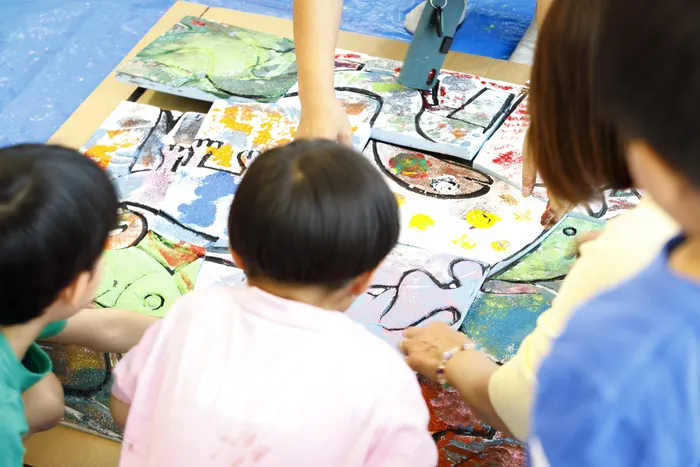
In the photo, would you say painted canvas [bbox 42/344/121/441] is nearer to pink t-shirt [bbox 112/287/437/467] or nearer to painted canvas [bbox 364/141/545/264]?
pink t-shirt [bbox 112/287/437/467]

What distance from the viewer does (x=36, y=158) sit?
2.37ft

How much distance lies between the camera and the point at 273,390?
2.17 feet

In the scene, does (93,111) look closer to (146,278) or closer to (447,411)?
(146,278)

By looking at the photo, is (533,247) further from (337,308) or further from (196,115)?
(196,115)

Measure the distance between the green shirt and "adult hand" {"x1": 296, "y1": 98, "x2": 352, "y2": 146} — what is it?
50cm

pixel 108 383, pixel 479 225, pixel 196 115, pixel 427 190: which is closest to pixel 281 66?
pixel 196 115

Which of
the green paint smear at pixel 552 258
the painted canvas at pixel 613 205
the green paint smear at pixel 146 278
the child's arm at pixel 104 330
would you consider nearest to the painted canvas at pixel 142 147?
the green paint smear at pixel 146 278

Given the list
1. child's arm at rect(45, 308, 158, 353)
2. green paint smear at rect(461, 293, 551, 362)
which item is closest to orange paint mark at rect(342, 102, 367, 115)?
green paint smear at rect(461, 293, 551, 362)

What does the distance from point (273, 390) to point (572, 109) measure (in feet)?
1.19

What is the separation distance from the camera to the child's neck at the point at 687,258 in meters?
0.45

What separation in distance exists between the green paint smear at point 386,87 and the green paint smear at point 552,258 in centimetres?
48

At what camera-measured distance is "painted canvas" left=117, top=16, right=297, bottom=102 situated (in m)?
1.46

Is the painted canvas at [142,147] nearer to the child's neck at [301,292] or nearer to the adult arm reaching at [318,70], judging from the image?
the adult arm reaching at [318,70]

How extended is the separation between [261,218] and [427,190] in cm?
61
